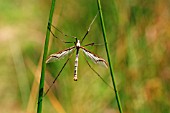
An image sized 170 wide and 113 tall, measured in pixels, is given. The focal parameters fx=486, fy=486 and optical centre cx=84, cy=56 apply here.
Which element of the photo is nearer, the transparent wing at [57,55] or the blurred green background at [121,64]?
the transparent wing at [57,55]

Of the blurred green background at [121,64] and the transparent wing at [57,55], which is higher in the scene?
the blurred green background at [121,64]

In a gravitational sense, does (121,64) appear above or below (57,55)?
above

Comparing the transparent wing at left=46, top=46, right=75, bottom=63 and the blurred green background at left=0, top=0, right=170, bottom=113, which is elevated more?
the blurred green background at left=0, top=0, right=170, bottom=113

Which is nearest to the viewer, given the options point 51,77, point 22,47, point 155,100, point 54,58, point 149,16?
point 54,58

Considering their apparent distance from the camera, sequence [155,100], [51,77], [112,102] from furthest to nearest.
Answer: [51,77] < [112,102] < [155,100]

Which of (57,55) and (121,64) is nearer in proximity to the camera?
(57,55)

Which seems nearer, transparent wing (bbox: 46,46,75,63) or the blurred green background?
transparent wing (bbox: 46,46,75,63)

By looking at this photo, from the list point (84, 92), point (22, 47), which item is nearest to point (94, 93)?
point (84, 92)

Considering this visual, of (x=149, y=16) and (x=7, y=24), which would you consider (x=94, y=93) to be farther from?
(x=7, y=24)

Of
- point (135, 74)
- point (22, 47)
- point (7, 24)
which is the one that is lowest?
point (135, 74)

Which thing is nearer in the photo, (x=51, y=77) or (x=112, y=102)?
(x=112, y=102)

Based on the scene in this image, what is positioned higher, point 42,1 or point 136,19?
point 42,1
